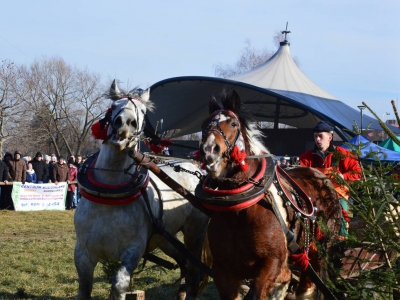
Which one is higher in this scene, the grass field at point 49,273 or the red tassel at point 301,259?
the red tassel at point 301,259

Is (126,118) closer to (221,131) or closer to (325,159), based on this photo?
(221,131)

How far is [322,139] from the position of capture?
5.57 m

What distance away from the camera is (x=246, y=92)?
2336 cm

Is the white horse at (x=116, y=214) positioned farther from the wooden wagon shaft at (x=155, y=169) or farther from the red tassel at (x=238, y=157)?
the red tassel at (x=238, y=157)

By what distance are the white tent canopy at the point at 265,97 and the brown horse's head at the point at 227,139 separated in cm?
1580

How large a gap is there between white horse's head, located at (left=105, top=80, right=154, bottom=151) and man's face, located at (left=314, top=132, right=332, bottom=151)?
5.53 ft

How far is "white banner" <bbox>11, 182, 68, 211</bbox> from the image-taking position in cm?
1505

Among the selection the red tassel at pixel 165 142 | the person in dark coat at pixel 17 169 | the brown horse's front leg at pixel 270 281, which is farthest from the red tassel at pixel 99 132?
the person in dark coat at pixel 17 169

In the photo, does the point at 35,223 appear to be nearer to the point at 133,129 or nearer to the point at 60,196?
the point at 60,196

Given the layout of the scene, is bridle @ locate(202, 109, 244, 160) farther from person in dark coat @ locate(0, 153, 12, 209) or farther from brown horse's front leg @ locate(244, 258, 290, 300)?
person in dark coat @ locate(0, 153, 12, 209)

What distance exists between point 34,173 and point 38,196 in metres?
0.93

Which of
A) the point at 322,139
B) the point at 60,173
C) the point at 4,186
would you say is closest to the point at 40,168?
the point at 60,173

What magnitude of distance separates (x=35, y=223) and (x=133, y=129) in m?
8.88

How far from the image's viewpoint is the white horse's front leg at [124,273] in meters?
4.34
